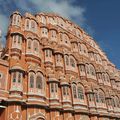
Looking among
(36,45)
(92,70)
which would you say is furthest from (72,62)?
(36,45)

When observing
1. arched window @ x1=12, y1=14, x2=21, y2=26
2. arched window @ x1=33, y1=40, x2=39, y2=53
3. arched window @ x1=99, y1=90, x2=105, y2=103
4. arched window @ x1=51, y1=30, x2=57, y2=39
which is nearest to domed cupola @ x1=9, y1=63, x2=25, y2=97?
arched window @ x1=33, y1=40, x2=39, y2=53

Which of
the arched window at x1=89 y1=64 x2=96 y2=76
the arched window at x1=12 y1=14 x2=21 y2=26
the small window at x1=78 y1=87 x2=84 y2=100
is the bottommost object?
the small window at x1=78 y1=87 x2=84 y2=100

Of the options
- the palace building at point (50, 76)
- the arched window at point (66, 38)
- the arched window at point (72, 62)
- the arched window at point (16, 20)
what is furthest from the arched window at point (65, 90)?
the arched window at point (16, 20)

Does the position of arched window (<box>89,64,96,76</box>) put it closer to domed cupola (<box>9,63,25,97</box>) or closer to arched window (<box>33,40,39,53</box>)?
arched window (<box>33,40,39,53</box>)

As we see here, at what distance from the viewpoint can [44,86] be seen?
29469mm

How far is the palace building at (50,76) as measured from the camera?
26.3 metres

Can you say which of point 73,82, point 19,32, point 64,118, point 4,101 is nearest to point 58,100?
point 64,118

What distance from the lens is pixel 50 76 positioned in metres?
30.7

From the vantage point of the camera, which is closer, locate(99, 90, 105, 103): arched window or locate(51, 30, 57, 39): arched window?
locate(99, 90, 105, 103): arched window

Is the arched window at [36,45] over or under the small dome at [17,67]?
over

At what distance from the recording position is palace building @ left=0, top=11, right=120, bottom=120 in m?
26.3

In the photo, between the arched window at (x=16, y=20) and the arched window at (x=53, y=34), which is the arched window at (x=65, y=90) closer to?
the arched window at (x=53, y=34)

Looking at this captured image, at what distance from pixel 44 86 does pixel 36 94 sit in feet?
7.86

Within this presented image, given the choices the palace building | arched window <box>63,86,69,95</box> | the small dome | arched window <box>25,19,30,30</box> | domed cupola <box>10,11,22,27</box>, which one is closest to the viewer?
the palace building
